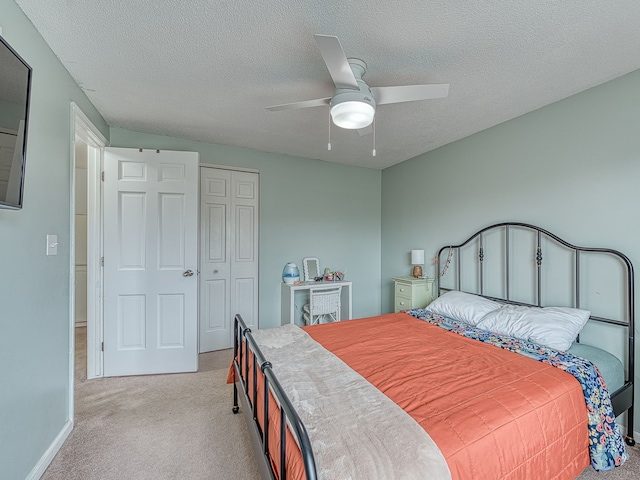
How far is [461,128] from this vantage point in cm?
296

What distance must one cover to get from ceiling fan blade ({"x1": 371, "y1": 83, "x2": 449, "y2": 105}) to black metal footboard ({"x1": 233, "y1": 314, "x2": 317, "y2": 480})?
165 centimetres

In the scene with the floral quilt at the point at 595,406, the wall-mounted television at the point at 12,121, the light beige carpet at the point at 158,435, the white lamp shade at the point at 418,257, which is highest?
the wall-mounted television at the point at 12,121

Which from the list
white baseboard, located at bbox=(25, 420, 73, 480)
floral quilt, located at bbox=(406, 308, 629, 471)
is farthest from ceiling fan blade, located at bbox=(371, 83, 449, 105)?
white baseboard, located at bbox=(25, 420, 73, 480)

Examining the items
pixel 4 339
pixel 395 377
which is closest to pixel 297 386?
pixel 395 377

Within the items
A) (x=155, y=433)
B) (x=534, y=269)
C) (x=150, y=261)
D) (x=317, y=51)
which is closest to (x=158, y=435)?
(x=155, y=433)

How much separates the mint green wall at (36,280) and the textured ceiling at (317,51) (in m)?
0.18

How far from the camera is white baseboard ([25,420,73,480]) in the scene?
5.27ft

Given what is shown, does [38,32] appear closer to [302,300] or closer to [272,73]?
[272,73]

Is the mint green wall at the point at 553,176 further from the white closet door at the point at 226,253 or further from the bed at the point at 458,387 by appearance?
the white closet door at the point at 226,253

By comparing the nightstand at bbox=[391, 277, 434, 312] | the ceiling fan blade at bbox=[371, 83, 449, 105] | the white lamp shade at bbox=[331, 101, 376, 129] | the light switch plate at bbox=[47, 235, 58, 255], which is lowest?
the nightstand at bbox=[391, 277, 434, 312]

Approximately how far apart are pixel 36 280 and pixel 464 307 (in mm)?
3120

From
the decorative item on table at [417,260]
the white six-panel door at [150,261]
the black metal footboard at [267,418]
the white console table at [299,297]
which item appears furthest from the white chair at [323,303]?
the black metal footboard at [267,418]

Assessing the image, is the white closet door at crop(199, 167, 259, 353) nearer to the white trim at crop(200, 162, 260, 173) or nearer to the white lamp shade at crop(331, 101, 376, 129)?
the white trim at crop(200, 162, 260, 173)

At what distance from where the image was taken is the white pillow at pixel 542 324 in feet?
6.49
